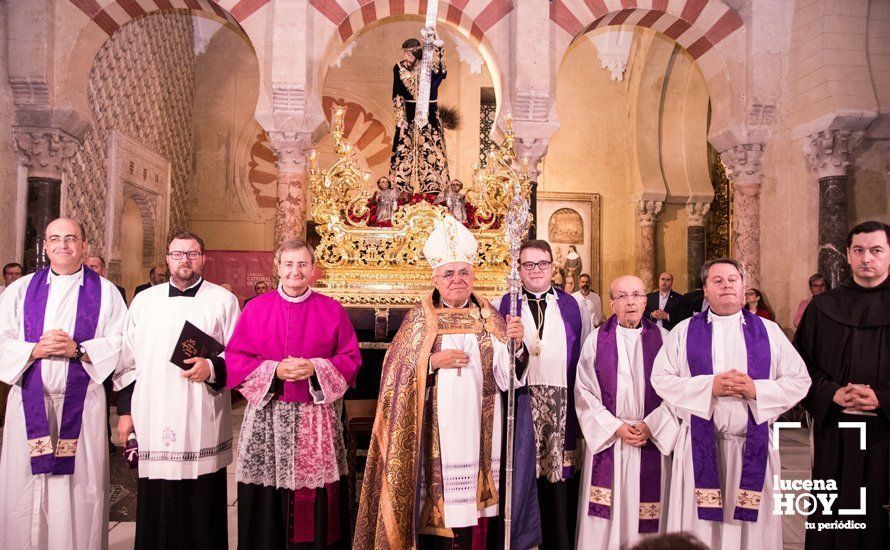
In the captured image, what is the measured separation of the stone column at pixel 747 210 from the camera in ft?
28.0

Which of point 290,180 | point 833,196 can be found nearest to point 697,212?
point 833,196

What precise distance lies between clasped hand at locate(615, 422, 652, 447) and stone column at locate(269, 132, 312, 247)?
543 cm

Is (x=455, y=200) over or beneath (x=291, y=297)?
over

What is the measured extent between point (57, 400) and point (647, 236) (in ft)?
38.5

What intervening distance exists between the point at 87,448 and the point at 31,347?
2.10 feet

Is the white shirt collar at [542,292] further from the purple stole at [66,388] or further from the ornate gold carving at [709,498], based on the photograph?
the purple stole at [66,388]

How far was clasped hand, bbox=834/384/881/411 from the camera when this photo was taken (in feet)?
10.9

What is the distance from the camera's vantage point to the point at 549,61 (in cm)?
794

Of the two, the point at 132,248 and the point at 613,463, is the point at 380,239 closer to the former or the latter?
the point at 613,463

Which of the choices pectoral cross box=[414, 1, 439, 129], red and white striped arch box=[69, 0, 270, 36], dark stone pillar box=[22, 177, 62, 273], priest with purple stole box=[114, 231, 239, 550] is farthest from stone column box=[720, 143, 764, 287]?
dark stone pillar box=[22, 177, 62, 273]

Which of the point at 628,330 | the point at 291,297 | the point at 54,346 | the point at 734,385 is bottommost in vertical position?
the point at 734,385

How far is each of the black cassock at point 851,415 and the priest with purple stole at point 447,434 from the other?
5.09 feet

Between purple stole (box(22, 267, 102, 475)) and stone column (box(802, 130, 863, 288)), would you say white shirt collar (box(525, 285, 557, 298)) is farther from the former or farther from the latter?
stone column (box(802, 130, 863, 288))

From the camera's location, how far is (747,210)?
28.5 ft
